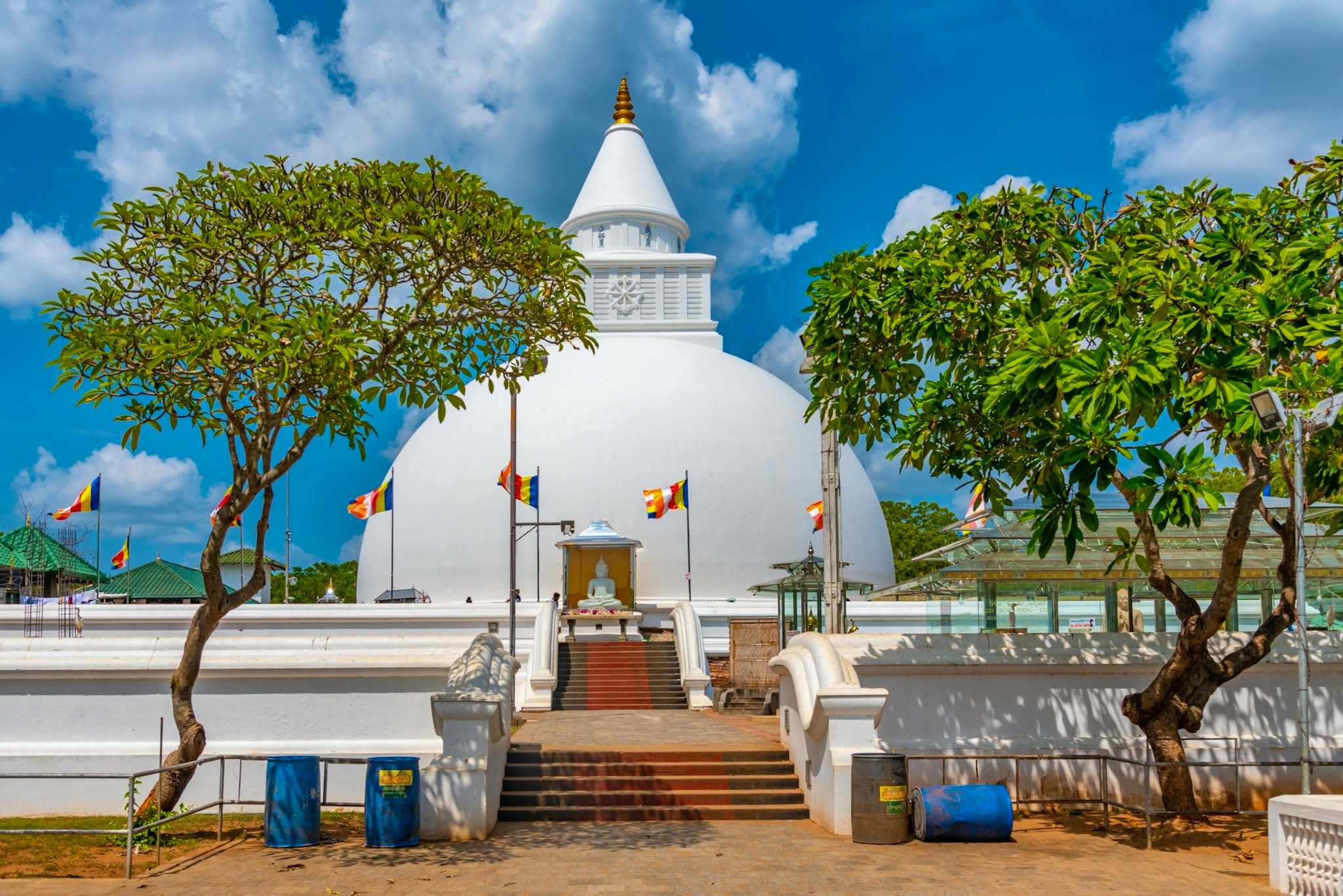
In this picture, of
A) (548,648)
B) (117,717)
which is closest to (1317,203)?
(117,717)

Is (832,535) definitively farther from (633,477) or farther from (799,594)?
(633,477)

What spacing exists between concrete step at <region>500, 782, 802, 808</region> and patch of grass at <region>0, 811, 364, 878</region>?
6.26 feet

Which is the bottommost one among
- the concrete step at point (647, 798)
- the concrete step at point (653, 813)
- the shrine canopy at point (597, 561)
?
the concrete step at point (653, 813)

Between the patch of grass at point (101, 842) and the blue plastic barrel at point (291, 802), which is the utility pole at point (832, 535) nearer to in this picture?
the patch of grass at point (101, 842)

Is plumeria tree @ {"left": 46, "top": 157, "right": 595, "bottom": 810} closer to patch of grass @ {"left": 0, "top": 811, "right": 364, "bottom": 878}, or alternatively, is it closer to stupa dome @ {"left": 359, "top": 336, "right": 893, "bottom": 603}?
patch of grass @ {"left": 0, "top": 811, "right": 364, "bottom": 878}

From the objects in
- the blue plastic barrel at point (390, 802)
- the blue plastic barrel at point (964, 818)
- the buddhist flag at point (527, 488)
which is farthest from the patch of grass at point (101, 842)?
the buddhist flag at point (527, 488)

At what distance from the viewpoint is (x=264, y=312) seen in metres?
11.6

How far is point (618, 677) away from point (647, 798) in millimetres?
12455

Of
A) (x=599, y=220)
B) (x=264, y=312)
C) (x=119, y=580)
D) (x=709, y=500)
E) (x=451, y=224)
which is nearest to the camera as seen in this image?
(x=264, y=312)

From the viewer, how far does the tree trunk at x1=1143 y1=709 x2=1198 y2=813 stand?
13.1 metres

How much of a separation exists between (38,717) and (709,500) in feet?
79.0

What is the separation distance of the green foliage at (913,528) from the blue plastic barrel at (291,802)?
45.8 metres

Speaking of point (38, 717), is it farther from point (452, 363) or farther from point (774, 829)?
point (774, 829)

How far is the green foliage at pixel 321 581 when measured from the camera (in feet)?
273
